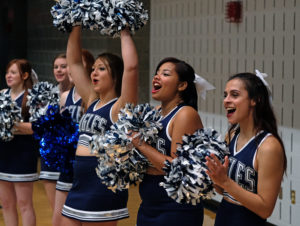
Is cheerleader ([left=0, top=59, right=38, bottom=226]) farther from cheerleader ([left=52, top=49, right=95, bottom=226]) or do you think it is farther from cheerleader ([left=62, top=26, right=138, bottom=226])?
cheerleader ([left=62, top=26, right=138, bottom=226])

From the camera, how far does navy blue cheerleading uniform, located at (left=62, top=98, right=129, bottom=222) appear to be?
3.10 m

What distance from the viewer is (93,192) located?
311 cm

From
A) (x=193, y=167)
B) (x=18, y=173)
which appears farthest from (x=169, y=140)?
(x=18, y=173)

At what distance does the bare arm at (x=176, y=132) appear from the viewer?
263cm

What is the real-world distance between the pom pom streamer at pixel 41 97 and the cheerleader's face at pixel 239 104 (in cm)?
201

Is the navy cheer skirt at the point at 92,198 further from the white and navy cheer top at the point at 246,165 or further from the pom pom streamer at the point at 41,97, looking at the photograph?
the pom pom streamer at the point at 41,97

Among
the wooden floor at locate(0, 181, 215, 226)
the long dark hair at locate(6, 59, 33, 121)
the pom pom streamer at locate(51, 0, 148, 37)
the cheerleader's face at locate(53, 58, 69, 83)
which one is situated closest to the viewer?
the pom pom streamer at locate(51, 0, 148, 37)

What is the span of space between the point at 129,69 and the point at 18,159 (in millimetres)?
1765

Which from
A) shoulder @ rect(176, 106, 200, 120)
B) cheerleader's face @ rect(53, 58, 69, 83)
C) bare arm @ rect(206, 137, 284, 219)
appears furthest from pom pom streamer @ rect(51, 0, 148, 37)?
cheerleader's face @ rect(53, 58, 69, 83)

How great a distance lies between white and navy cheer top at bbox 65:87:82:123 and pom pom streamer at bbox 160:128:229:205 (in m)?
1.56

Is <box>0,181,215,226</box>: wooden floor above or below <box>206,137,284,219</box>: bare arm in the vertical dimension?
below

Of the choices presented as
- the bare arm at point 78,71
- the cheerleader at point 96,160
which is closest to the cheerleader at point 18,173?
the bare arm at point 78,71

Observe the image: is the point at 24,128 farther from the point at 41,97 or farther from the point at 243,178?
the point at 243,178

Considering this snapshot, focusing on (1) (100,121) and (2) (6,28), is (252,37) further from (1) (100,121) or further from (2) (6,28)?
(2) (6,28)
